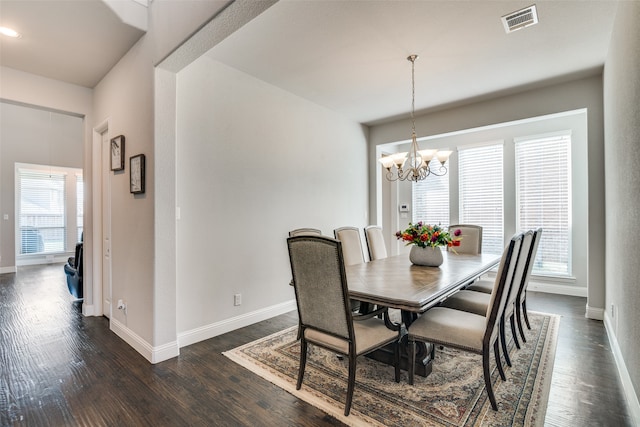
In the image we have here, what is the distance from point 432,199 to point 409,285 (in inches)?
162

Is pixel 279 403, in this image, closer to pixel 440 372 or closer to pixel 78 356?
pixel 440 372

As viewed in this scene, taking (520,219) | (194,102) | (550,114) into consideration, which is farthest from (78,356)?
(520,219)

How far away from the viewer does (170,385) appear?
2268mm

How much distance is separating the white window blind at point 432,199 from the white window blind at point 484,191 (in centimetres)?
29

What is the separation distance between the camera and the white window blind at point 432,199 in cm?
588

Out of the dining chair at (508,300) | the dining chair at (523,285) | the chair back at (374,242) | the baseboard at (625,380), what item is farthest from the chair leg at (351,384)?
the chair back at (374,242)

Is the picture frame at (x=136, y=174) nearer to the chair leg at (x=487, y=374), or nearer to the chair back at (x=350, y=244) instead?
the chair back at (x=350, y=244)

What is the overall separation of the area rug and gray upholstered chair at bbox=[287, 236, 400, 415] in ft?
0.58

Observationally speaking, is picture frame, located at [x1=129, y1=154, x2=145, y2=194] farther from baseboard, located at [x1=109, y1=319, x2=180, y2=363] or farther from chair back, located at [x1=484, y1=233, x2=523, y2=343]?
chair back, located at [x1=484, y1=233, x2=523, y2=343]

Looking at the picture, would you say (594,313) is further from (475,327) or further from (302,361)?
(302,361)

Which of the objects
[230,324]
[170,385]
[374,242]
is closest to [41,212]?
[230,324]

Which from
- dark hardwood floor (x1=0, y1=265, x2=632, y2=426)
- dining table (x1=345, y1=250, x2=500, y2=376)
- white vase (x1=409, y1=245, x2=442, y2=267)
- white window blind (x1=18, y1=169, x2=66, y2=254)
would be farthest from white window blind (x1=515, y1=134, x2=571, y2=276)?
white window blind (x1=18, y1=169, x2=66, y2=254)

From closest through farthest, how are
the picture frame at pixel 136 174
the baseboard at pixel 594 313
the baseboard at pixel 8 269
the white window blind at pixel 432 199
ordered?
1. the picture frame at pixel 136 174
2. the baseboard at pixel 594 313
3. the white window blind at pixel 432 199
4. the baseboard at pixel 8 269

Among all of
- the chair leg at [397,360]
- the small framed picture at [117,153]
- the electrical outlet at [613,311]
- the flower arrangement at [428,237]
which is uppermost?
the small framed picture at [117,153]
